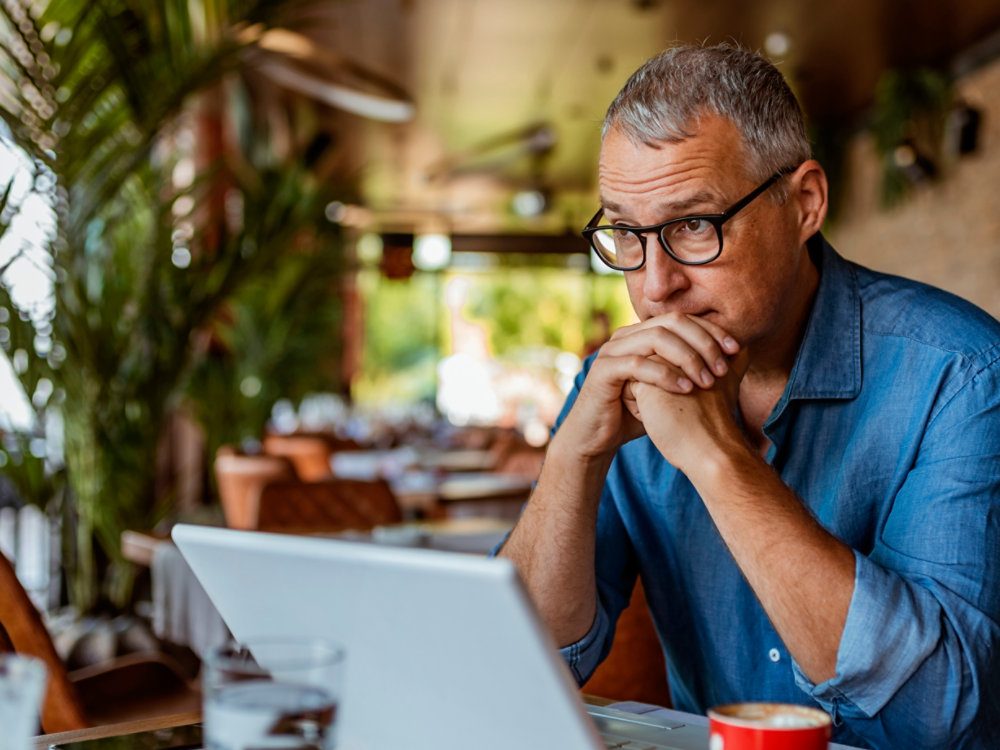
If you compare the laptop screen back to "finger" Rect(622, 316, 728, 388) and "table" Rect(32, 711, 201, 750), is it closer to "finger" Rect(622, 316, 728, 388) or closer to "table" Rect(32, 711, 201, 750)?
"table" Rect(32, 711, 201, 750)

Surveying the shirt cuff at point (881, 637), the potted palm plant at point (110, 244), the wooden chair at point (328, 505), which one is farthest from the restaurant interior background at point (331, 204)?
the wooden chair at point (328, 505)

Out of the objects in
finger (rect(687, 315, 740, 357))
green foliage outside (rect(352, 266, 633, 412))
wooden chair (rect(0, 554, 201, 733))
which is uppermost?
green foliage outside (rect(352, 266, 633, 412))

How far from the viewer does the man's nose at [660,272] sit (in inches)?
51.6

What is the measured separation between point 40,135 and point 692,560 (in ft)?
8.07

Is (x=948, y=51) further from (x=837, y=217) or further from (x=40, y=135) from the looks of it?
(x=40, y=135)

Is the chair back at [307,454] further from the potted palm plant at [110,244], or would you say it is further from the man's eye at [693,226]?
the man's eye at [693,226]

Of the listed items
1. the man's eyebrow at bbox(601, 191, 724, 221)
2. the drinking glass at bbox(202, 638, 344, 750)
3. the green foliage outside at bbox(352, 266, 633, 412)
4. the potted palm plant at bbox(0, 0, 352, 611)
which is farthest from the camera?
the green foliage outside at bbox(352, 266, 633, 412)

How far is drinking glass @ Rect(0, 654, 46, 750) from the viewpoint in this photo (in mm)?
620

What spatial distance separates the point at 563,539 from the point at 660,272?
0.35 metres

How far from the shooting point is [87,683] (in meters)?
2.29

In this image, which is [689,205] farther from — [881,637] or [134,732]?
[134,732]

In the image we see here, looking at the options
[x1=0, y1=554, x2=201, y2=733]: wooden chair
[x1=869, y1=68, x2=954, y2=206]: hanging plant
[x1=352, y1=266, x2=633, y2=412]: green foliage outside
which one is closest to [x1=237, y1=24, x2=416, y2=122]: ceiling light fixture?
[x1=869, y1=68, x2=954, y2=206]: hanging plant

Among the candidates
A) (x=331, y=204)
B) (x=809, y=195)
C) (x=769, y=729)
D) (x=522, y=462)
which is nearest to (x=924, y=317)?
(x=809, y=195)

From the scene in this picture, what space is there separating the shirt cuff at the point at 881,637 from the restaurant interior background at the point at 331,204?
0.61 meters
